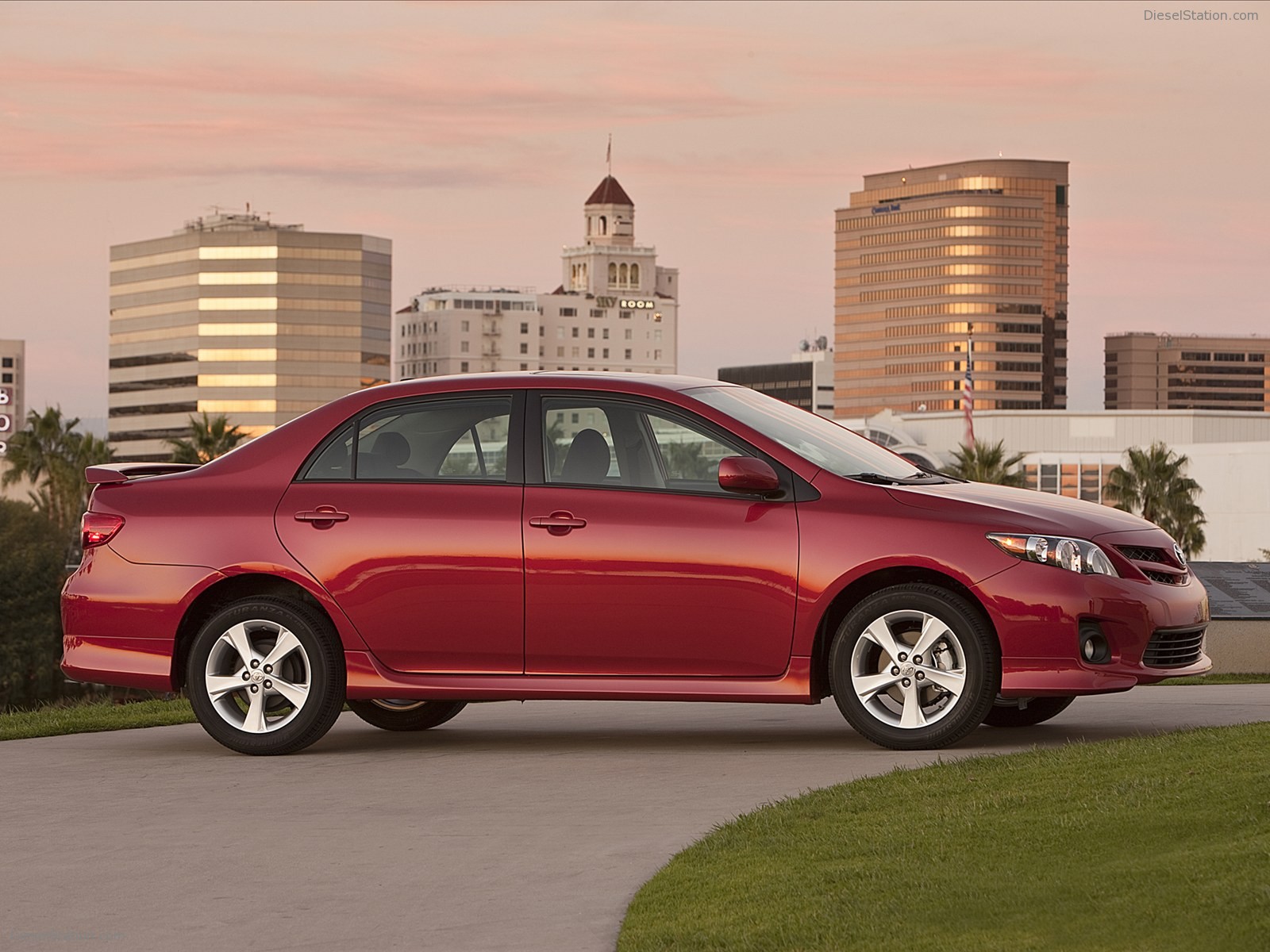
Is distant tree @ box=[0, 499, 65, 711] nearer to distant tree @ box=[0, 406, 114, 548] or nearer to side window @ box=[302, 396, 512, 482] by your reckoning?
distant tree @ box=[0, 406, 114, 548]

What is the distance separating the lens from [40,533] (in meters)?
64.9

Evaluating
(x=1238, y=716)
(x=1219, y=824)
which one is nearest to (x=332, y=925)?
(x=1219, y=824)

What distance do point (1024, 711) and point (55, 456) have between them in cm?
9357

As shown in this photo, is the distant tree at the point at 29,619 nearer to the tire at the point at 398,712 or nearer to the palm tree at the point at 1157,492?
the palm tree at the point at 1157,492

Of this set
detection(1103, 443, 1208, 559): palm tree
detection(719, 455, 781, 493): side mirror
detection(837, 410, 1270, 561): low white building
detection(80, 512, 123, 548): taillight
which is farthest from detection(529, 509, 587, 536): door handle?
detection(837, 410, 1270, 561): low white building

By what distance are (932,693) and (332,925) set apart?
12.7 feet

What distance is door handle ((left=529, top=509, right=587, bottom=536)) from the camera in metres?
8.75

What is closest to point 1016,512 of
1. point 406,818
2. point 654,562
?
point 654,562

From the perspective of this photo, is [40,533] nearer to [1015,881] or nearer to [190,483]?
[190,483]

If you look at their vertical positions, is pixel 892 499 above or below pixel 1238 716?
above

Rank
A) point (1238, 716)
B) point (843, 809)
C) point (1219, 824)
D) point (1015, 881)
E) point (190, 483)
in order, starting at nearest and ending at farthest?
point (1015, 881)
point (1219, 824)
point (843, 809)
point (190, 483)
point (1238, 716)

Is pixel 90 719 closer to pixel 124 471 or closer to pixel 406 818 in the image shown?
pixel 124 471

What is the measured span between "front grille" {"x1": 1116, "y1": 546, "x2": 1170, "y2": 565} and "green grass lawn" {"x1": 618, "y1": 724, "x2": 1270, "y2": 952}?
1261 millimetres

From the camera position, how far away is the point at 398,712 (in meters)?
10.3
